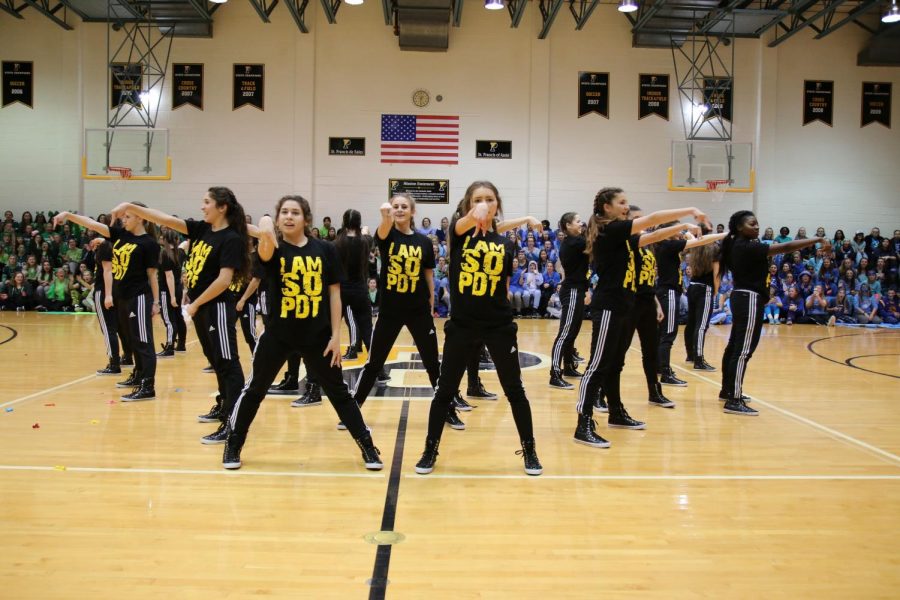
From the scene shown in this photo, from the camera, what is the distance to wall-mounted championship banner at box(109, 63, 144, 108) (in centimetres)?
1838

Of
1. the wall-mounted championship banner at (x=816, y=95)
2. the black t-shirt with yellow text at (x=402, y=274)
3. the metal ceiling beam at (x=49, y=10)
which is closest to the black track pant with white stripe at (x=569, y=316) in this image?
the black t-shirt with yellow text at (x=402, y=274)

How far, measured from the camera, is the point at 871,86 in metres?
20.1

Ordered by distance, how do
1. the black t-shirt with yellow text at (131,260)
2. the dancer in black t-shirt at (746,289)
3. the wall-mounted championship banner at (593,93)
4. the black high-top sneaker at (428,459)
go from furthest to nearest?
the wall-mounted championship banner at (593,93), the black t-shirt with yellow text at (131,260), the dancer in black t-shirt at (746,289), the black high-top sneaker at (428,459)

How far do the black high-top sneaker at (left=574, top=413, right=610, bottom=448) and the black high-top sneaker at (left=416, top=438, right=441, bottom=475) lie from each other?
1.33 metres

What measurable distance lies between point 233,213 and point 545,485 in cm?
298

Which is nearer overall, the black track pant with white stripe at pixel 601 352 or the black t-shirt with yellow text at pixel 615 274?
the black t-shirt with yellow text at pixel 615 274

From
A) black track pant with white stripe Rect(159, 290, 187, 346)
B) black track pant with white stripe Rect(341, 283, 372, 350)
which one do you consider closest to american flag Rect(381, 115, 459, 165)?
black track pant with white stripe Rect(159, 290, 187, 346)

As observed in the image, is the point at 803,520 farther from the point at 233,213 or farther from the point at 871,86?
the point at 871,86

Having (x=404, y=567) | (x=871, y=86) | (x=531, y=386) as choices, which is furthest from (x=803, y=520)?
(x=871, y=86)

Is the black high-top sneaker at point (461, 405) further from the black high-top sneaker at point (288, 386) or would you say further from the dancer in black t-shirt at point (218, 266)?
the dancer in black t-shirt at point (218, 266)

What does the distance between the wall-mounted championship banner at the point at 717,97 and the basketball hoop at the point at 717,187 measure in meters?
1.97

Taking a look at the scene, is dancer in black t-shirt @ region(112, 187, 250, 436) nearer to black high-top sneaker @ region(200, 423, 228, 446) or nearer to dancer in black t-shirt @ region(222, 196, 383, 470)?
black high-top sneaker @ region(200, 423, 228, 446)

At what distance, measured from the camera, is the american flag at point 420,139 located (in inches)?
769

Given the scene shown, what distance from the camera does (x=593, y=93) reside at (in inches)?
776
